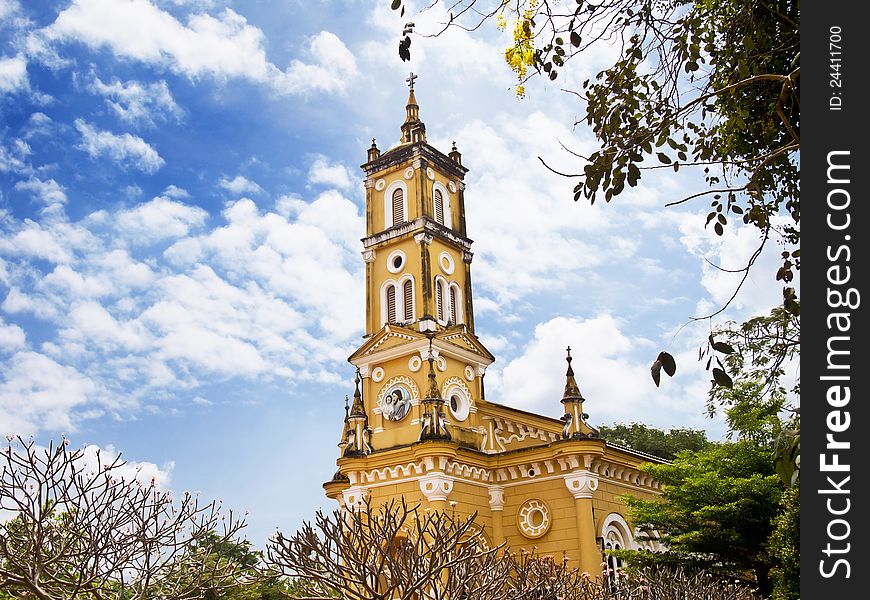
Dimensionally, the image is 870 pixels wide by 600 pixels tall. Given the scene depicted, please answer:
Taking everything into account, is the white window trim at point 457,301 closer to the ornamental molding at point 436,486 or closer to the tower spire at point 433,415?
the tower spire at point 433,415

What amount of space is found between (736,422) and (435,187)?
553 inches

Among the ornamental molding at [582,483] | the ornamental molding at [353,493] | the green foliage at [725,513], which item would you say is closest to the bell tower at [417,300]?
the ornamental molding at [353,493]

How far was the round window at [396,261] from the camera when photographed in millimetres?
29125

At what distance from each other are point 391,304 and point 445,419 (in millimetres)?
5038

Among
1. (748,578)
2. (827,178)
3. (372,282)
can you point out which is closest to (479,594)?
(827,178)

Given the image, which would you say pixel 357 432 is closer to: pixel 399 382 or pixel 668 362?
pixel 399 382

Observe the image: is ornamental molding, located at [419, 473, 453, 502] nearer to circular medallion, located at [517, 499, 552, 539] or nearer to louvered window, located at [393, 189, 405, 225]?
circular medallion, located at [517, 499, 552, 539]

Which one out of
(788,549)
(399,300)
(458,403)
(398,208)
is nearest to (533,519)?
(458,403)

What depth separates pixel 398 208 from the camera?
30.2 m

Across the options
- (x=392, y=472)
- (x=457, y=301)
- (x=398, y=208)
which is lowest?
(x=392, y=472)

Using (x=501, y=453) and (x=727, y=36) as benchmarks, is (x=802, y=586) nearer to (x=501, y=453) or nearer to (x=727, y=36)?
(x=727, y=36)

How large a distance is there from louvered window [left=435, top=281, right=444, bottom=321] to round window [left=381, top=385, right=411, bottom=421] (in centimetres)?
285

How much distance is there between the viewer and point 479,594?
8.41 metres

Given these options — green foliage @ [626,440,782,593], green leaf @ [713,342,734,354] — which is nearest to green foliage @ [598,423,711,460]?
green foliage @ [626,440,782,593]
